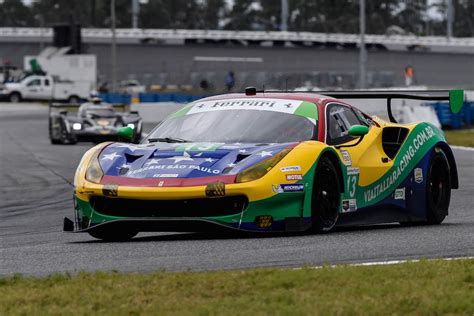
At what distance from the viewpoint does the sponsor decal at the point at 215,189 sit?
934 centimetres

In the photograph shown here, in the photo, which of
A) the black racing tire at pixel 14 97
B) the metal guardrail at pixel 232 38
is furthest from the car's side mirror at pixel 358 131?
the metal guardrail at pixel 232 38

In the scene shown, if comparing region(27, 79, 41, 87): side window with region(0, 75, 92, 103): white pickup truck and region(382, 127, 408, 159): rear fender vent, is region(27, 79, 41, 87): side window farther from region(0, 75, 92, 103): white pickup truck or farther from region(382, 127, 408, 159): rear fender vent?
region(382, 127, 408, 159): rear fender vent

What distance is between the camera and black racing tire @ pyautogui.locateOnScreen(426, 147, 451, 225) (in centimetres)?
1148

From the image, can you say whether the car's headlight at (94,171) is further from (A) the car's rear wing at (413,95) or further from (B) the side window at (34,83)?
(B) the side window at (34,83)

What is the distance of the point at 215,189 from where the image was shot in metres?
9.34

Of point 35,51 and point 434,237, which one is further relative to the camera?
point 35,51

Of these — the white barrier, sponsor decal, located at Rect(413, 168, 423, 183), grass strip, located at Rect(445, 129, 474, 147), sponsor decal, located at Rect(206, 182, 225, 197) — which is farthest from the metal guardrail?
sponsor decal, located at Rect(206, 182, 225, 197)

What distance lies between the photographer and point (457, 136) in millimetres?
34938

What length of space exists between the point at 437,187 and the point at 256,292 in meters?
5.63

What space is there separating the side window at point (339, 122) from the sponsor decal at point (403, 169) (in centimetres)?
48

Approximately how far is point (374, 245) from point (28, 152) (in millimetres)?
23786

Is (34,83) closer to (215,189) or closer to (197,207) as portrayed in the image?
(197,207)

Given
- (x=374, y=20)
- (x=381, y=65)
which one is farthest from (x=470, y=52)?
(x=374, y=20)

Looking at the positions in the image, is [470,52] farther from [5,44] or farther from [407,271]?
[407,271]
